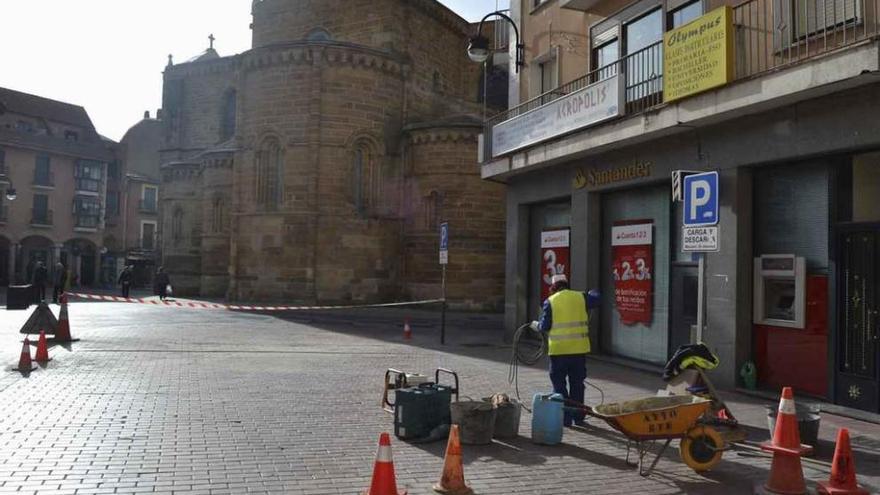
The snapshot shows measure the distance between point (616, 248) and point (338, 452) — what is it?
27.3 ft

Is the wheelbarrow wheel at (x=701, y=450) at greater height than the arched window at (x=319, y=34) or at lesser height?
lesser

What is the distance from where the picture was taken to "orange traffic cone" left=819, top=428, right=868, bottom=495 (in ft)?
17.1

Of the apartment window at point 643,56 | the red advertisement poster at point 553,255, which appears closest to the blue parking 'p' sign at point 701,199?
the apartment window at point 643,56

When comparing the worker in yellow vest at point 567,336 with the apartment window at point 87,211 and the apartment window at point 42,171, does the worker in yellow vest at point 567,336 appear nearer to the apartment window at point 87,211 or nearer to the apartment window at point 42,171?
the apartment window at point 42,171

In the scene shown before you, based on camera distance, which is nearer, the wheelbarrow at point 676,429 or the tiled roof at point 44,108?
the wheelbarrow at point 676,429

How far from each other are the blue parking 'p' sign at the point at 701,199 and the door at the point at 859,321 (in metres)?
2.31

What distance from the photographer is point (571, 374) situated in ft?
26.9

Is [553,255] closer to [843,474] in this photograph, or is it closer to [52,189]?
[843,474]

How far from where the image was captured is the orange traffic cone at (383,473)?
4.82 m

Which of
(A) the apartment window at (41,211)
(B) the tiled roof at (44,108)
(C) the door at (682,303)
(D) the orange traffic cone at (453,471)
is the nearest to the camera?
(D) the orange traffic cone at (453,471)

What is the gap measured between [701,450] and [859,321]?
3876mm

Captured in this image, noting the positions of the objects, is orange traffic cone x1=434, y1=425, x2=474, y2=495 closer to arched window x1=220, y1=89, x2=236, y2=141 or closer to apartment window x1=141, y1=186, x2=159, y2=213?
arched window x1=220, y1=89, x2=236, y2=141

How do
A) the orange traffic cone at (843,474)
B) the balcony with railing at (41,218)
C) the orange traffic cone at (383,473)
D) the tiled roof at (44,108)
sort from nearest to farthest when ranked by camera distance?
1. the orange traffic cone at (383,473)
2. the orange traffic cone at (843,474)
3. the balcony with railing at (41,218)
4. the tiled roof at (44,108)

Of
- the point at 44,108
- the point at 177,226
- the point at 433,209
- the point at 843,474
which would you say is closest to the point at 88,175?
the point at 44,108
